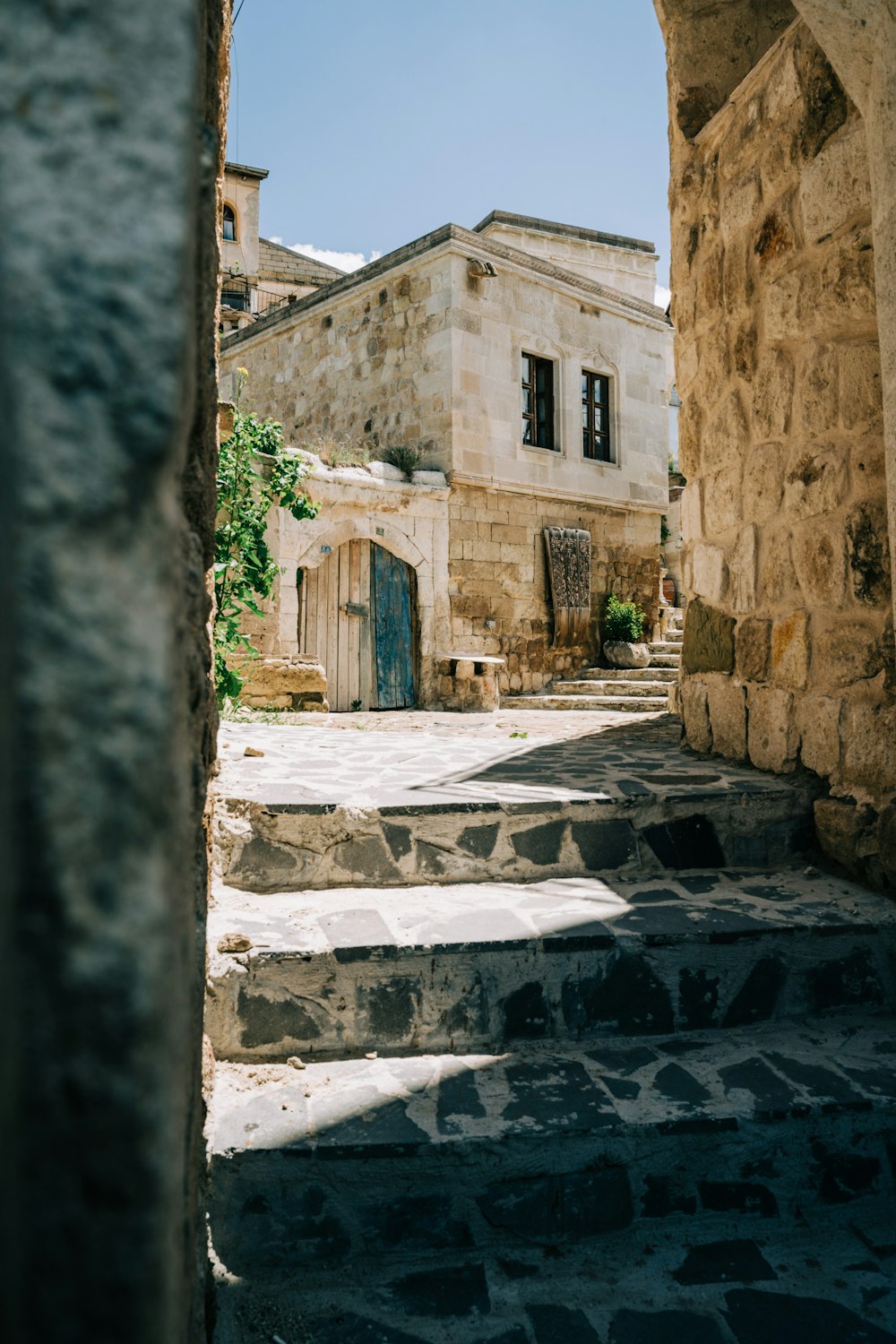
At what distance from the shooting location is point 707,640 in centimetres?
371

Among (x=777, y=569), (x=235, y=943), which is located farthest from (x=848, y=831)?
(x=235, y=943)

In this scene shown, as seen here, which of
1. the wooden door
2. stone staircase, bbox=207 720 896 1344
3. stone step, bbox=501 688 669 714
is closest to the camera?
stone staircase, bbox=207 720 896 1344

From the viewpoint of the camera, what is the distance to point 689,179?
3.79 meters

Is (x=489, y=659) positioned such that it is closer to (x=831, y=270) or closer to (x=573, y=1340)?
(x=831, y=270)

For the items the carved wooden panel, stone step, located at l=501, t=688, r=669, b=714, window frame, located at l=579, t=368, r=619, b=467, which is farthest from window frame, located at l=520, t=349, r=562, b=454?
stone step, located at l=501, t=688, r=669, b=714

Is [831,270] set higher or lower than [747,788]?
higher

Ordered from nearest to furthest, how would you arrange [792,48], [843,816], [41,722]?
[41,722] → [843,816] → [792,48]

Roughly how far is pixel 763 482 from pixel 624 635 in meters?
8.85

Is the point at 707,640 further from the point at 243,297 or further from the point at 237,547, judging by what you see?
the point at 243,297

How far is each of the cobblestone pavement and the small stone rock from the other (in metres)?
0.53

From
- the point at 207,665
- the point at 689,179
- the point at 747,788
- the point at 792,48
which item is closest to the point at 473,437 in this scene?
the point at 689,179

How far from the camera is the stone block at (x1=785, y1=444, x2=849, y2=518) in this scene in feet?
9.14

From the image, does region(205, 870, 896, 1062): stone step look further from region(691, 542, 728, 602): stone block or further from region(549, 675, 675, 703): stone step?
region(549, 675, 675, 703): stone step

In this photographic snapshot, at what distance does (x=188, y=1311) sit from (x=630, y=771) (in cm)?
252
